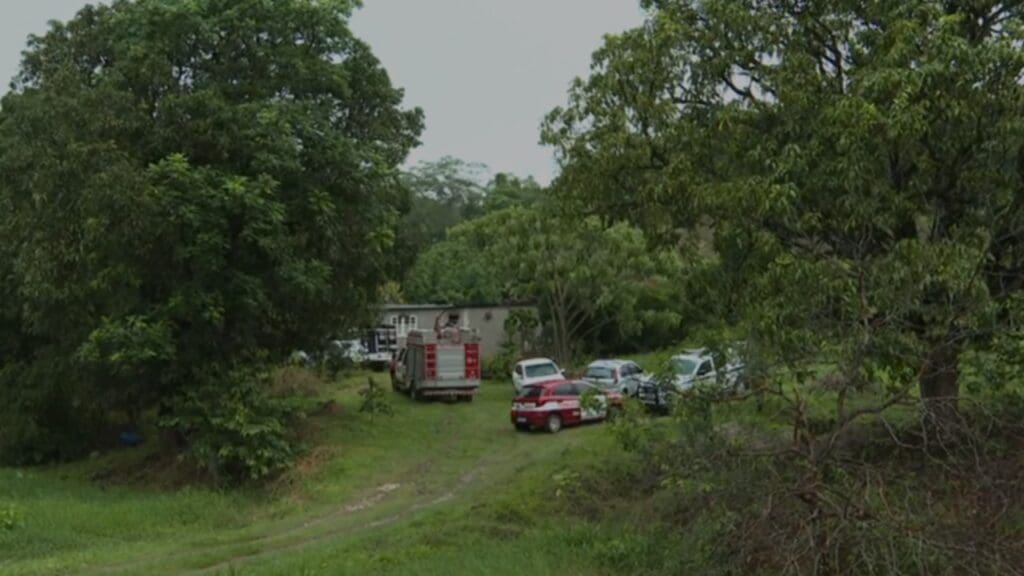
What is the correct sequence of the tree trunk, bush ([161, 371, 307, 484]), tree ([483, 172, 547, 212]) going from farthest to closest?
tree ([483, 172, 547, 212]) → bush ([161, 371, 307, 484]) → the tree trunk

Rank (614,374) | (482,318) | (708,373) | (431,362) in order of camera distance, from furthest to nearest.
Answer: (482,318)
(431,362)
(614,374)
(708,373)

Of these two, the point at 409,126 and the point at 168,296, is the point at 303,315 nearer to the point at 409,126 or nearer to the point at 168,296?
the point at 168,296

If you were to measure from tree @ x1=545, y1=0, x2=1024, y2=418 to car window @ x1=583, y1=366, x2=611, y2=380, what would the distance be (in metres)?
14.3

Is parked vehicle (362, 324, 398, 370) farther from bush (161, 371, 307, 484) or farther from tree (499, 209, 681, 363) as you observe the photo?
bush (161, 371, 307, 484)

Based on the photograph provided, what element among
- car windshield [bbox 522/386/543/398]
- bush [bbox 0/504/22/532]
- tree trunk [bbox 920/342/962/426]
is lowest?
bush [bbox 0/504/22/532]

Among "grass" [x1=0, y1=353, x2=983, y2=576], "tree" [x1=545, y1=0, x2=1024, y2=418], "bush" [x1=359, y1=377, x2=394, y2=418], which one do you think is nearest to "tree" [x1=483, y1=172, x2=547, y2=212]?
"bush" [x1=359, y1=377, x2=394, y2=418]

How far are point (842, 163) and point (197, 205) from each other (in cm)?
1407

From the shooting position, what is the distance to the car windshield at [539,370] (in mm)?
30375

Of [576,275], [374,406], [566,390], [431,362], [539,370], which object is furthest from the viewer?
[576,275]

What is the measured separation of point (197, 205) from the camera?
2073 centimetres

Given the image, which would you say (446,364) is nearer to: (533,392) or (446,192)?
(533,392)

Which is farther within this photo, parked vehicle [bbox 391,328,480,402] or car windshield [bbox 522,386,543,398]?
parked vehicle [bbox 391,328,480,402]

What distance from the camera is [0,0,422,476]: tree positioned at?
20547 mm

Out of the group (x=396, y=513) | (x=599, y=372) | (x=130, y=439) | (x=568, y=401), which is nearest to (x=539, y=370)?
(x=599, y=372)
